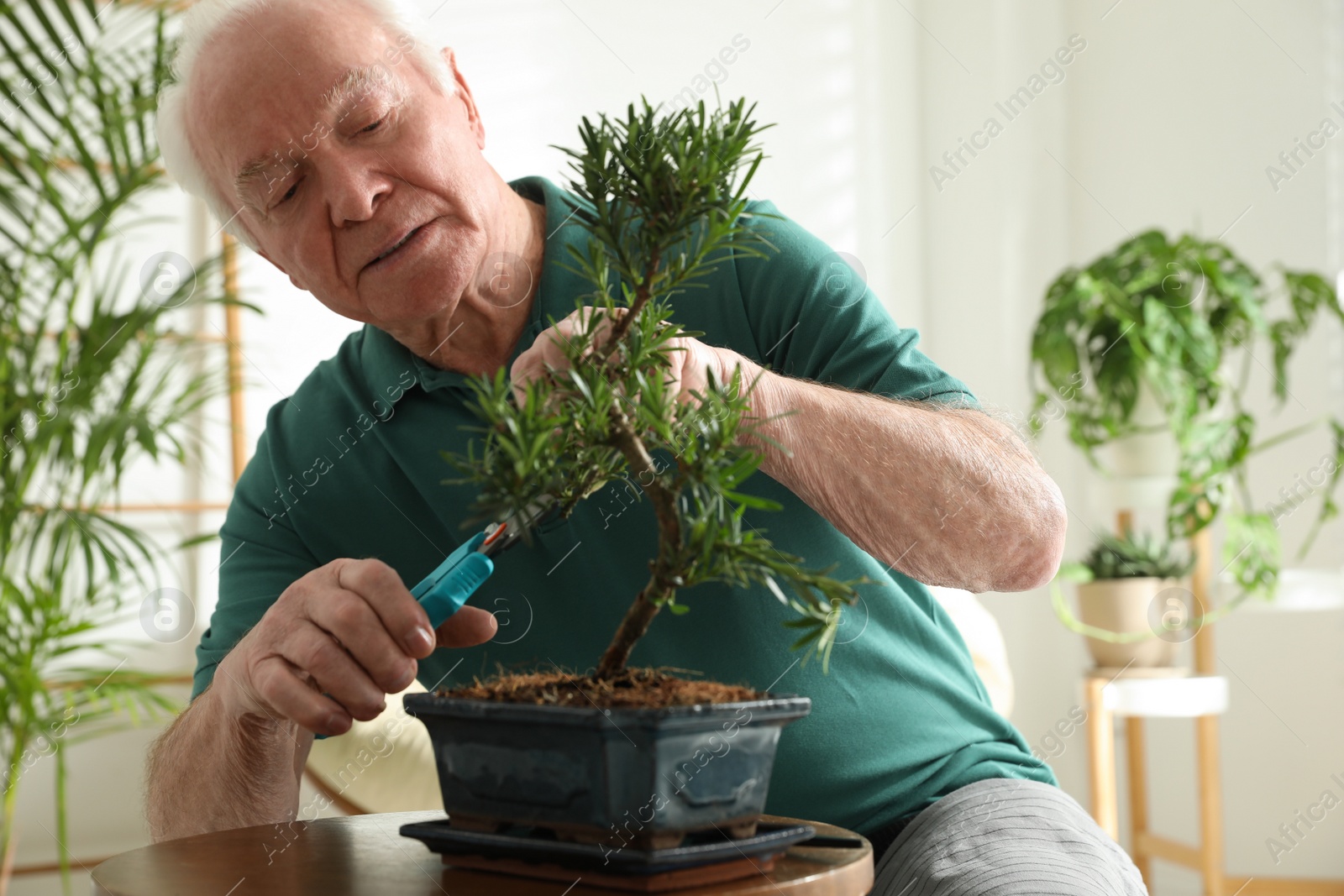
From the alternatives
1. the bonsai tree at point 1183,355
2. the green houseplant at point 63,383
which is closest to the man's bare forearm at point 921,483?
the green houseplant at point 63,383

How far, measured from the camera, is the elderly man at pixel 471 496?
0.80 meters

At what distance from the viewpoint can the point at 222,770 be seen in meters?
0.85

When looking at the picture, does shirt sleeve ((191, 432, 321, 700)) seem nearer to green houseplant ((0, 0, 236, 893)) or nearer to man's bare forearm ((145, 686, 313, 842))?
man's bare forearm ((145, 686, 313, 842))

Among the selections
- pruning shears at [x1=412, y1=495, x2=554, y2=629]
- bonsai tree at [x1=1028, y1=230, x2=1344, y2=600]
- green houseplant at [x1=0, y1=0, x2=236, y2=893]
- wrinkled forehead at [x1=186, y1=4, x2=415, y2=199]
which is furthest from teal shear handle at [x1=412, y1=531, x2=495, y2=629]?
bonsai tree at [x1=1028, y1=230, x2=1344, y2=600]

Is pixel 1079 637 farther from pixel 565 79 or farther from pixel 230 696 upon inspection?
pixel 230 696

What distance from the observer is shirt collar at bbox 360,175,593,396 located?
1.11m

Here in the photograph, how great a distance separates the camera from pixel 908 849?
2.89ft

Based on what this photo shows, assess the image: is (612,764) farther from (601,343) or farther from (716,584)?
(716,584)

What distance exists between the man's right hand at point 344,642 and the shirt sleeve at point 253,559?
0.33 m

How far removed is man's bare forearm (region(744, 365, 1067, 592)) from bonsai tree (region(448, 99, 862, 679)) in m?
0.17

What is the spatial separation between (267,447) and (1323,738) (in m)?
2.64

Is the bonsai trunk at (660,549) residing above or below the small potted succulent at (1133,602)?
above

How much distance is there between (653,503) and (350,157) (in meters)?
0.55

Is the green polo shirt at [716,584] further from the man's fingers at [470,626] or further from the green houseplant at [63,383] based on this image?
the green houseplant at [63,383]
